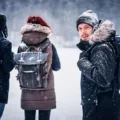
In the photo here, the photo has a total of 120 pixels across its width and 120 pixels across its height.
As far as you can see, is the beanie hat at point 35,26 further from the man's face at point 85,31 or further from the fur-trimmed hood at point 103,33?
the fur-trimmed hood at point 103,33

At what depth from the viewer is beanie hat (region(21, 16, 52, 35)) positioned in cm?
349

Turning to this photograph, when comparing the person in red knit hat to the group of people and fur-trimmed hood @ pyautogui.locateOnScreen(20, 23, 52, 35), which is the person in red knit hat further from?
the group of people

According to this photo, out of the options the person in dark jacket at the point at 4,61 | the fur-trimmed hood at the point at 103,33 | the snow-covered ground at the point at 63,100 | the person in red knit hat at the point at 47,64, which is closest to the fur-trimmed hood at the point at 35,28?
the person in red knit hat at the point at 47,64

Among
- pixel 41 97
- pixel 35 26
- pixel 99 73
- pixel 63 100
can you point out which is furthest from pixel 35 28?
pixel 63 100

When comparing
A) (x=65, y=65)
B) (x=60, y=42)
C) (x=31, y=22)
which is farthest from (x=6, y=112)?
(x=60, y=42)

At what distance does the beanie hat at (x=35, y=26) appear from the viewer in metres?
3.49

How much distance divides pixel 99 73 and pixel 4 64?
49.1 inches

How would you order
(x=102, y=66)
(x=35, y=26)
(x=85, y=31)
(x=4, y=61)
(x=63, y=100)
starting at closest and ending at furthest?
(x=102, y=66)
(x=85, y=31)
(x=4, y=61)
(x=35, y=26)
(x=63, y=100)

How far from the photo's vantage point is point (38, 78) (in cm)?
344

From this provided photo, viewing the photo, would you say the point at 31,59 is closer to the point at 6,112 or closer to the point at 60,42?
the point at 6,112

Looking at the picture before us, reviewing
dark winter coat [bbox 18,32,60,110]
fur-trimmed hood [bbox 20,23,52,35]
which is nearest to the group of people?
fur-trimmed hood [bbox 20,23,52,35]

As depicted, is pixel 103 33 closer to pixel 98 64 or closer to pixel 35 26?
pixel 98 64

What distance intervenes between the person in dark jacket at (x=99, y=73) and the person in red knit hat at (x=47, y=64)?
0.89 meters

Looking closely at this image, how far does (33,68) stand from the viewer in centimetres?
345
